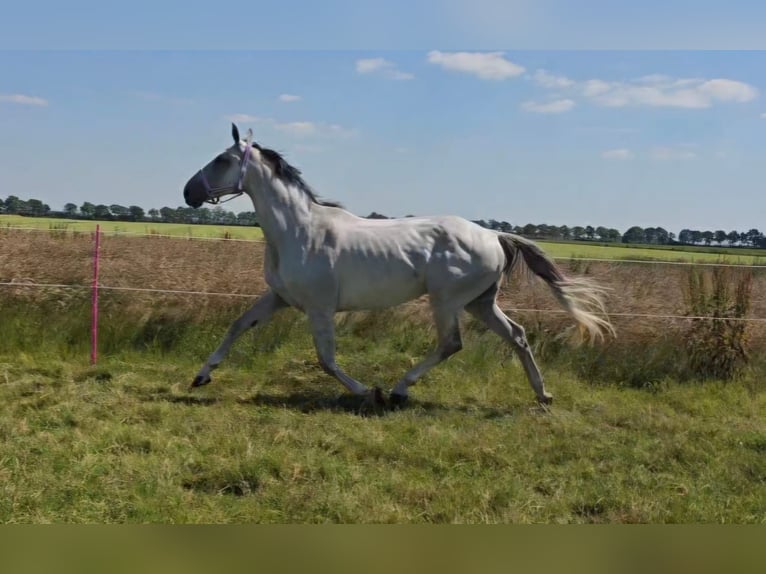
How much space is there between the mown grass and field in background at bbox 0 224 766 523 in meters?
0.02

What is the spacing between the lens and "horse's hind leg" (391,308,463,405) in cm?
620

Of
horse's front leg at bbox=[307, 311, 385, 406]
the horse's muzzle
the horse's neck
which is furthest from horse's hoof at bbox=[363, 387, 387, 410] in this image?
the horse's muzzle

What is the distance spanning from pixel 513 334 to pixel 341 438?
2.20 meters

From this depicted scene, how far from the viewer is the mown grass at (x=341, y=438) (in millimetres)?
3734

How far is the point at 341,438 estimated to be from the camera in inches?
194

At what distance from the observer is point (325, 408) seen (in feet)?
19.4

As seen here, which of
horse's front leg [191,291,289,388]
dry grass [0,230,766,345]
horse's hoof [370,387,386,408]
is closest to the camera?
horse's hoof [370,387,386,408]

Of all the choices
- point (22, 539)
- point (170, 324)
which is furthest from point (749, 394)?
→ point (22, 539)

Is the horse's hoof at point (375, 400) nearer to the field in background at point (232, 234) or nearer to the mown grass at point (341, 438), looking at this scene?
the mown grass at point (341, 438)

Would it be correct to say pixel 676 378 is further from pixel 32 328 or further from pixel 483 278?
pixel 32 328

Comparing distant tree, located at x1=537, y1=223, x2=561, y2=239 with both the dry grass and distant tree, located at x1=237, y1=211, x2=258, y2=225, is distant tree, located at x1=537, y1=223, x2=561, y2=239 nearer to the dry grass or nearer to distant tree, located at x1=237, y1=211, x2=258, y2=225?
the dry grass

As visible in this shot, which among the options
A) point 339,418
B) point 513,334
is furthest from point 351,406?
point 513,334

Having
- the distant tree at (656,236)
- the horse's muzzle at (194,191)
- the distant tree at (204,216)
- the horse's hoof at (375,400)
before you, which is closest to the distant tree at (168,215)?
the distant tree at (204,216)

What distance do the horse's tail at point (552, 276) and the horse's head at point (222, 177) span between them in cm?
247
